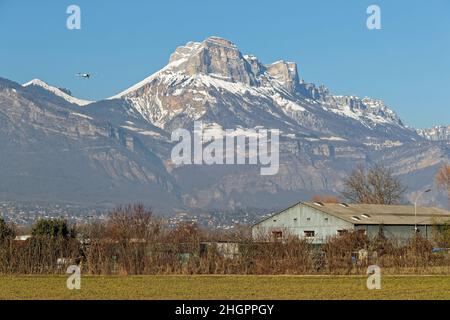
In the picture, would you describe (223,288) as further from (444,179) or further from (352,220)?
(444,179)

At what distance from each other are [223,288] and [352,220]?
53.9m

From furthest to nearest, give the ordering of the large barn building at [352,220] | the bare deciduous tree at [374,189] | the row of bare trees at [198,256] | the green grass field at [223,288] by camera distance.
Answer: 1. the bare deciduous tree at [374,189]
2. the large barn building at [352,220]
3. the row of bare trees at [198,256]
4. the green grass field at [223,288]

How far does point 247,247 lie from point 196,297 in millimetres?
22749

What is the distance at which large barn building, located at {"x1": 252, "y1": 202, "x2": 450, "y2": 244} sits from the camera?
90.9 meters

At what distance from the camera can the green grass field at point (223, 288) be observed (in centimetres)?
3512

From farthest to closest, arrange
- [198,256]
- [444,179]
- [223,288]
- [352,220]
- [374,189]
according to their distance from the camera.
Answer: [444,179]
[374,189]
[352,220]
[198,256]
[223,288]

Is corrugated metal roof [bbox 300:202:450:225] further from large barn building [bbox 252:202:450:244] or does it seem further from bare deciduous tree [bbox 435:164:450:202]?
bare deciduous tree [bbox 435:164:450:202]

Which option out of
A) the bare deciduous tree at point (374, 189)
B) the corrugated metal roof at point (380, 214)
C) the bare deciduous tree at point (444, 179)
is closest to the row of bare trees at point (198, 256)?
the corrugated metal roof at point (380, 214)

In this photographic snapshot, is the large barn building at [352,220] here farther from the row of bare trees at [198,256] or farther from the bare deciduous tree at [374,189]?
the row of bare trees at [198,256]

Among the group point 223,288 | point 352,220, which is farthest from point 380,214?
point 223,288

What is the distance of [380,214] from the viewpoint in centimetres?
9725

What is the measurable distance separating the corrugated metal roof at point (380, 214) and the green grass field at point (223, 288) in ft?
144
